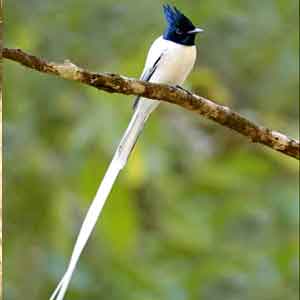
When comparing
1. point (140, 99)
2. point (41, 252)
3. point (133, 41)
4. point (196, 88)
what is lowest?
point (140, 99)

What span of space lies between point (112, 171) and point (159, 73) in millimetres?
321

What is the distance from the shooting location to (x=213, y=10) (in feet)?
12.7

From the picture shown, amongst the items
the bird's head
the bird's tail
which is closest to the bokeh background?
the bird's head

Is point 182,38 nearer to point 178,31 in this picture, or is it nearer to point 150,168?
point 178,31

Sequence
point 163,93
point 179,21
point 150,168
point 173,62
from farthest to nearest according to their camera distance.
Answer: point 150,168 < point 179,21 < point 173,62 < point 163,93

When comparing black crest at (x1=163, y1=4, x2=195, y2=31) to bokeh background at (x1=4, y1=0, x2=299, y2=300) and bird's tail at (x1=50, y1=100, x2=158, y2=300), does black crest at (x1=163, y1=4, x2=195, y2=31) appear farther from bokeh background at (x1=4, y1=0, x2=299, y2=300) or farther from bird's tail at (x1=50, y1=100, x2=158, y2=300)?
bokeh background at (x1=4, y1=0, x2=299, y2=300)

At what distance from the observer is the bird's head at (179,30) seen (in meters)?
2.31

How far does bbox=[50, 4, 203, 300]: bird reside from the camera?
197cm

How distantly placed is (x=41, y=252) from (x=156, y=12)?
0.86 meters

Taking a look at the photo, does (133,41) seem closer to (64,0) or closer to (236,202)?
(64,0)

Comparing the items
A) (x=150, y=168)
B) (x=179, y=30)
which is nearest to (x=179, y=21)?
(x=179, y=30)

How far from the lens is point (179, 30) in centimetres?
233

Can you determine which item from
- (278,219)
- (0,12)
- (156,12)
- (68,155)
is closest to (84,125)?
(68,155)

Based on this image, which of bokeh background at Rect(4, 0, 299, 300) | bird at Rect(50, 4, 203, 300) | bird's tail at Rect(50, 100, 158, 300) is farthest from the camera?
bokeh background at Rect(4, 0, 299, 300)
